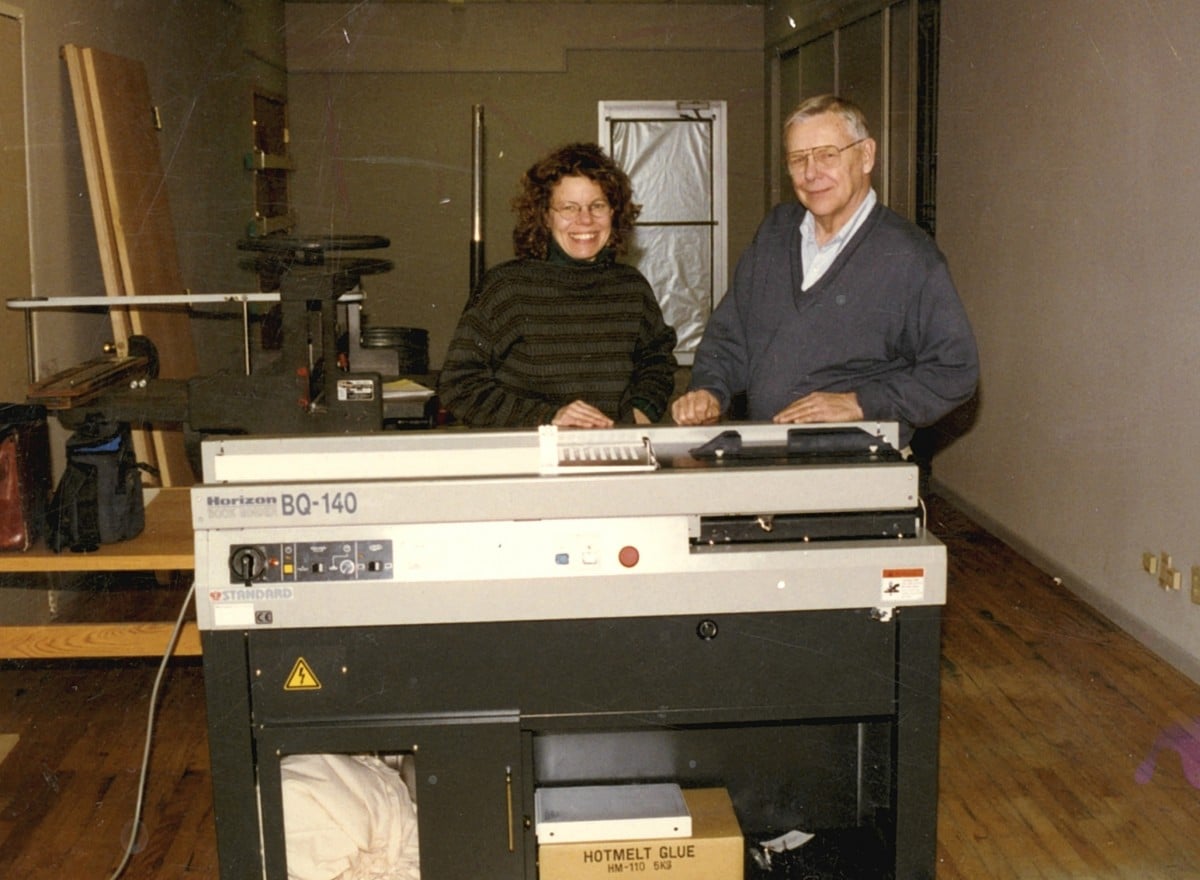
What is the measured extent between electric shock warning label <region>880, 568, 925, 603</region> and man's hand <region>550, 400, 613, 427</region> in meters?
0.50

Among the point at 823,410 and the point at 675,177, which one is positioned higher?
the point at 675,177

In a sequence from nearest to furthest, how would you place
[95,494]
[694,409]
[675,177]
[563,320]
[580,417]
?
[580,417] < [694,409] < [563,320] < [95,494] < [675,177]

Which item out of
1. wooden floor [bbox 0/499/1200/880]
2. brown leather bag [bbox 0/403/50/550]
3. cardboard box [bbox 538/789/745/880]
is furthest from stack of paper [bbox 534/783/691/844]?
brown leather bag [bbox 0/403/50/550]

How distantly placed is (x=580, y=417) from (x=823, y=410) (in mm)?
381

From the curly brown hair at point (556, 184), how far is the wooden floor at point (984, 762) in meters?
1.39

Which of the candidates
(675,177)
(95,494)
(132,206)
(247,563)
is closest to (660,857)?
(247,563)

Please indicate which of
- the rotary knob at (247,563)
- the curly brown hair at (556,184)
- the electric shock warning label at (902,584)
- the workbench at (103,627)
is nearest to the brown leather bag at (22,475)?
the workbench at (103,627)

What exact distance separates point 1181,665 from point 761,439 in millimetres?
2263

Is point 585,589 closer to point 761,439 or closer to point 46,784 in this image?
point 761,439

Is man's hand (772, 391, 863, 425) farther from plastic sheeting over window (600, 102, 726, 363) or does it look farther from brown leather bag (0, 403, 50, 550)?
plastic sheeting over window (600, 102, 726, 363)

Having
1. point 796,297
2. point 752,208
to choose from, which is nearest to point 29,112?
point 796,297

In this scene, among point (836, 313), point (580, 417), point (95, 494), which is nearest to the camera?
point (580, 417)

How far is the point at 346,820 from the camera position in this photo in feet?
5.98

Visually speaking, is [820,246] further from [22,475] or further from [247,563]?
[22,475]
